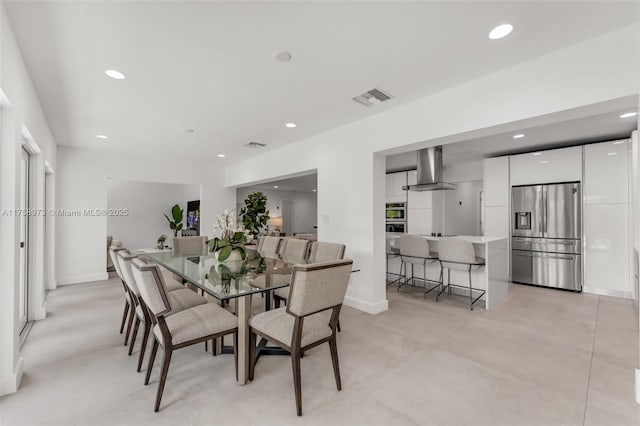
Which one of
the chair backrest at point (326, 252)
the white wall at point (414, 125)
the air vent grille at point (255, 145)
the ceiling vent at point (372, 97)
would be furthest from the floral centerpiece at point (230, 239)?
the air vent grille at point (255, 145)

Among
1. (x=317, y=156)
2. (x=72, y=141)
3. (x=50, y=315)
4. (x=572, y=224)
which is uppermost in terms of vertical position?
(x=72, y=141)

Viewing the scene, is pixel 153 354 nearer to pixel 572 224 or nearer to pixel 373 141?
pixel 373 141

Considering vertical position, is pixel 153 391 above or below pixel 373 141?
below

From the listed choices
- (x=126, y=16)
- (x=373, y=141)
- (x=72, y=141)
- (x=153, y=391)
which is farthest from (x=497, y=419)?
(x=72, y=141)

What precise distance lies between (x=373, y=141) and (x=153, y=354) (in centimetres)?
308

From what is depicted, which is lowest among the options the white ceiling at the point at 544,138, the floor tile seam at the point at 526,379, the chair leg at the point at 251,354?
the floor tile seam at the point at 526,379

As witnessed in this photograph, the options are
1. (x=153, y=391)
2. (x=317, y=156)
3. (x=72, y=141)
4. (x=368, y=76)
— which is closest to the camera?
(x=153, y=391)

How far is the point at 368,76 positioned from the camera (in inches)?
102

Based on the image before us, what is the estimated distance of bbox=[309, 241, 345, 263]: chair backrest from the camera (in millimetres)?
3182

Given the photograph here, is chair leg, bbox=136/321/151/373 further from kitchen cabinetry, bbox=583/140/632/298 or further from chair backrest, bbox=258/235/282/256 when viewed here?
kitchen cabinetry, bbox=583/140/632/298

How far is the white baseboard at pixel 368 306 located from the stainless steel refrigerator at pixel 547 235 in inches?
123

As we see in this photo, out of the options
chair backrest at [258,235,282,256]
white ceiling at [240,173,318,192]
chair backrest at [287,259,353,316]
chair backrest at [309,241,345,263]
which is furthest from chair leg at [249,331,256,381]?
white ceiling at [240,173,318,192]

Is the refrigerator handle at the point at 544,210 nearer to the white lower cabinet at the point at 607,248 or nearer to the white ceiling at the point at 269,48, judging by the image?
the white lower cabinet at the point at 607,248

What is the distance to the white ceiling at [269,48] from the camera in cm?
176
